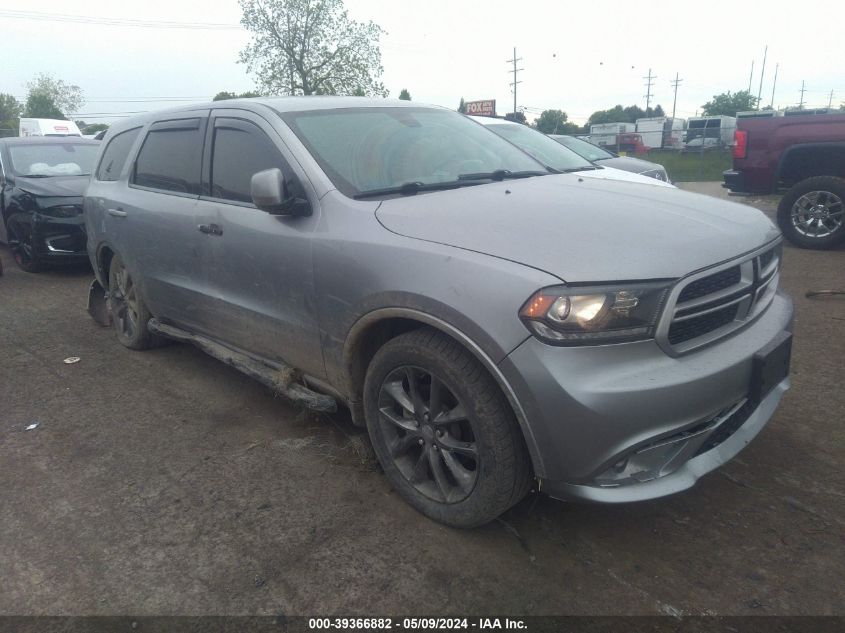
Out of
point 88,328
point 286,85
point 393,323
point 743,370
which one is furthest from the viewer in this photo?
point 286,85

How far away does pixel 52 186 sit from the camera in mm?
7863

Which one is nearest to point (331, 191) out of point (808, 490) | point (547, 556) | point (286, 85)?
point (547, 556)

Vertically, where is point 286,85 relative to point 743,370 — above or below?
above

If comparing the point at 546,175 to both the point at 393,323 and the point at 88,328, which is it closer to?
the point at 393,323

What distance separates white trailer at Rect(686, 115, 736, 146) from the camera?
4278 centimetres

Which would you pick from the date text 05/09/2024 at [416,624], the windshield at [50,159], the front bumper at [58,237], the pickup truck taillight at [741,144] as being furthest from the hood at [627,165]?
the date text 05/09/2024 at [416,624]

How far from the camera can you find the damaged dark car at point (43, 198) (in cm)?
771

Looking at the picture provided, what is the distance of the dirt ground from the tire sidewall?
11 centimetres

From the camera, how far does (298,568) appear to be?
2.53 meters

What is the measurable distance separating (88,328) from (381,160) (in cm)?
396

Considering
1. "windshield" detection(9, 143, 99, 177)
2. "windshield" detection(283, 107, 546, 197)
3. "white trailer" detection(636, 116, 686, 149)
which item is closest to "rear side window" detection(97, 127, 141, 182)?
"windshield" detection(283, 107, 546, 197)

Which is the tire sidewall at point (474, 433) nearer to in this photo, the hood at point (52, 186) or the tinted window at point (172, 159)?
the tinted window at point (172, 159)

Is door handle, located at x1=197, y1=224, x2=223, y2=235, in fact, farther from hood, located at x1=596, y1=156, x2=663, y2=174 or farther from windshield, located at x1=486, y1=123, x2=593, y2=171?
hood, located at x1=596, y1=156, x2=663, y2=174

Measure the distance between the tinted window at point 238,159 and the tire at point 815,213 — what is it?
6858 millimetres
